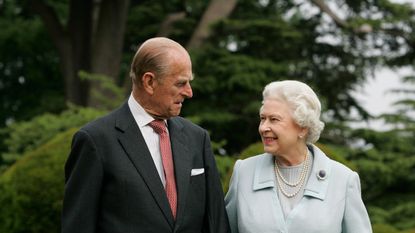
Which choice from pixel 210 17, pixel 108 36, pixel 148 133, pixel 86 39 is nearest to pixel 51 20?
pixel 86 39

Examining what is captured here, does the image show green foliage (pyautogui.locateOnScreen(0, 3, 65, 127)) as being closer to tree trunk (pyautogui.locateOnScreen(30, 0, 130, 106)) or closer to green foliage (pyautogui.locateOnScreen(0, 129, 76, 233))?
tree trunk (pyautogui.locateOnScreen(30, 0, 130, 106))

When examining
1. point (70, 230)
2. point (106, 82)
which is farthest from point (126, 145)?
point (106, 82)

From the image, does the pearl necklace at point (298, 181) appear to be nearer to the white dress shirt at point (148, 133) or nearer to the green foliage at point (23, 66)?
the white dress shirt at point (148, 133)

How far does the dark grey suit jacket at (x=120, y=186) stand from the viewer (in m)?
3.69

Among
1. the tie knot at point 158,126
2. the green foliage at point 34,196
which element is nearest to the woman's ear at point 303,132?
the tie knot at point 158,126

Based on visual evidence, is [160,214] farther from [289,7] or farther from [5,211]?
[289,7]

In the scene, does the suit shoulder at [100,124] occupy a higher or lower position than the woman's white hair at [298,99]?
lower

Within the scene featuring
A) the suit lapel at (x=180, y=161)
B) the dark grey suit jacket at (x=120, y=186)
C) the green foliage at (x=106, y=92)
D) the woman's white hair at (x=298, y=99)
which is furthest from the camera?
the green foliage at (x=106, y=92)

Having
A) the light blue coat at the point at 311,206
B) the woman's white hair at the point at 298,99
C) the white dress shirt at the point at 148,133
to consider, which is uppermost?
the woman's white hair at the point at 298,99

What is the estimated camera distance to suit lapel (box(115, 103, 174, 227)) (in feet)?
12.3

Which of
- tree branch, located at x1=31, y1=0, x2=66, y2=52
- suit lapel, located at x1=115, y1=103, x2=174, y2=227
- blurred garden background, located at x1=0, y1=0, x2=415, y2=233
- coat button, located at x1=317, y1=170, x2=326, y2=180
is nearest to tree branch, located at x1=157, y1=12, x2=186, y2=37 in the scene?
blurred garden background, located at x1=0, y1=0, x2=415, y2=233

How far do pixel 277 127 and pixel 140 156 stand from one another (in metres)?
0.62

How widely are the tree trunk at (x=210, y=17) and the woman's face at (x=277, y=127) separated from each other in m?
9.68

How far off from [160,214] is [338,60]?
1135 cm
